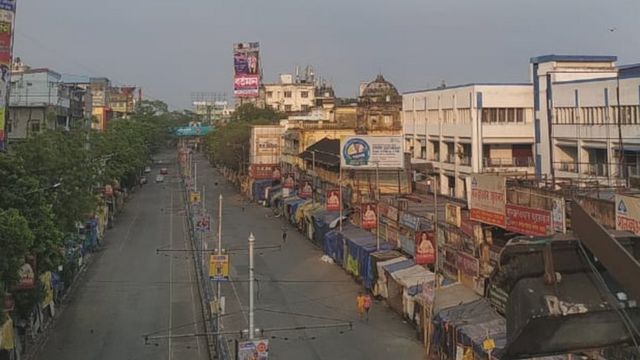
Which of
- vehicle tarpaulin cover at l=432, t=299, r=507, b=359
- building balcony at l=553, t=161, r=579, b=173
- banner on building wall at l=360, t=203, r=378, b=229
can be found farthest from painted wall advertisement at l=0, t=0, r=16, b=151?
building balcony at l=553, t=161, r=579, b=173

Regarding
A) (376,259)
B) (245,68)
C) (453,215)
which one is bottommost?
(376,259)

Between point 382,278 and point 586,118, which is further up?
point 586,118

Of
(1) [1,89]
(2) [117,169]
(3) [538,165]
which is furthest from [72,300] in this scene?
(2) [117,169]

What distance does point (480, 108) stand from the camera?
1795 inches

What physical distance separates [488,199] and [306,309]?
9.88 meters

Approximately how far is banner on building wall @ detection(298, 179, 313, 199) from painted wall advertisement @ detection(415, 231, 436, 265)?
30025 mm

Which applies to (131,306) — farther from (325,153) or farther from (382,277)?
(325,153)

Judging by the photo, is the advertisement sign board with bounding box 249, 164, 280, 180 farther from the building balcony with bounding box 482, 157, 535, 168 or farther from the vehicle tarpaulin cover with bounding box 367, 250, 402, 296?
the vehicle tarpaulin cover with bounding box 367, 250, 402, 296

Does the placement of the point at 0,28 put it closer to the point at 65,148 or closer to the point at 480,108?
the point at 65,148

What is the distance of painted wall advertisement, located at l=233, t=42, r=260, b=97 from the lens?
116m

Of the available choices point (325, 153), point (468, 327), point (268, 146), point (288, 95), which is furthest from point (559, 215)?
point (288, 95)

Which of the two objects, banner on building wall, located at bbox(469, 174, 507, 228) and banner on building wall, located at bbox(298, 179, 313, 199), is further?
banner on building wall, located at bbox(298, 179, 313, 199)

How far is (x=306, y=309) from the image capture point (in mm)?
29781

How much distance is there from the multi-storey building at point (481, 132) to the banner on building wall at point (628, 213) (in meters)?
27.4
